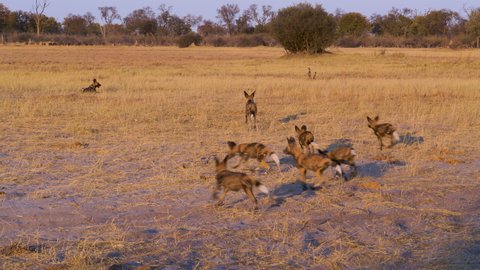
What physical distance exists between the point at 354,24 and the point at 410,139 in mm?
91528

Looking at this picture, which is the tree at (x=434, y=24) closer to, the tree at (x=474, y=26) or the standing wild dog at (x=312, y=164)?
the tree at (x=474, y=26)

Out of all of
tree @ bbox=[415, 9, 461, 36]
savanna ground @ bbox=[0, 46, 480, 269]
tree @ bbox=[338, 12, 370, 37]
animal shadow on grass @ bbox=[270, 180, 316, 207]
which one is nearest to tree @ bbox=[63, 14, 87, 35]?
tree @ bbox=[338, 12, 370, 37]

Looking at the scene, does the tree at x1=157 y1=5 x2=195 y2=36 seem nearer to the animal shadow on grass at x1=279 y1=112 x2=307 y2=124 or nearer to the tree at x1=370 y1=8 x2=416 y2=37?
the tree at x1=370 y1=8 x2=416 y2=37

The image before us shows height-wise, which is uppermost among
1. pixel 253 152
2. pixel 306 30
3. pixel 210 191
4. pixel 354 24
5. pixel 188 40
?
pixel 354 24

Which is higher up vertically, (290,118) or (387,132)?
(387,132)

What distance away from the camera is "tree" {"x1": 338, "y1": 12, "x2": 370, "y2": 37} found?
101000 mm

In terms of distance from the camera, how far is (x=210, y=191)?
8.61 metres

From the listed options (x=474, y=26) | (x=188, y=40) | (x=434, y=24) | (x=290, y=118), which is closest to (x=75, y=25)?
(x=188, y=40)

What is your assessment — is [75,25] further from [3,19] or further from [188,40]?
[188,40]

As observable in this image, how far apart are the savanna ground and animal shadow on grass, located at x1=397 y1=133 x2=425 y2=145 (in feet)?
0.13

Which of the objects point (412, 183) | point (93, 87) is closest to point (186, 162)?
point (412, 183)

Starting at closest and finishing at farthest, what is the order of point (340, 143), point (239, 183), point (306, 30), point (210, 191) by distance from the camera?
1. point (239, 183)
2. point (210, 191)
3. point (340, 143)
4. point (306, 30)

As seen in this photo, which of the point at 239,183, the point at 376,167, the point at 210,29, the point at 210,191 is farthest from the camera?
the point at 210,29

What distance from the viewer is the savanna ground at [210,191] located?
6238 mm
